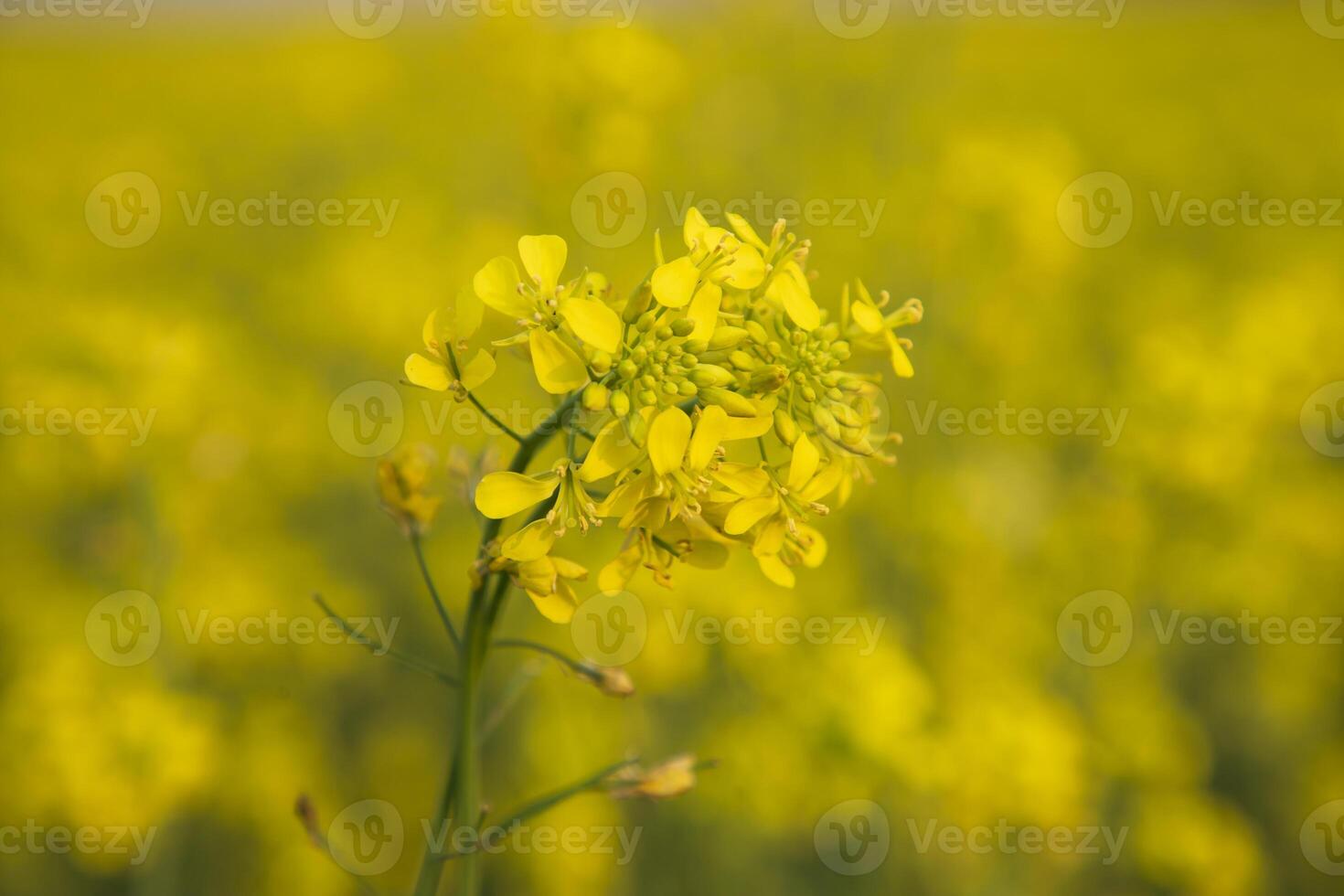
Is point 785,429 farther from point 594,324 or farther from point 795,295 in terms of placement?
point 594,324

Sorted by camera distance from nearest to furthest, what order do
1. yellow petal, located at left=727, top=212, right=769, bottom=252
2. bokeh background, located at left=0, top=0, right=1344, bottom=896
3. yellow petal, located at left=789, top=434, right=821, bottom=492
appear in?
yellow petal, located at left=789, top=434, right=821, bottom=492
yellow petal, located at left=727, top=212, right=769, bottom=252
bokeh background, located at left=0, top=0, right=1344, bottom=896

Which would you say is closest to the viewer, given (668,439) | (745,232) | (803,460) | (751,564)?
(668,439)

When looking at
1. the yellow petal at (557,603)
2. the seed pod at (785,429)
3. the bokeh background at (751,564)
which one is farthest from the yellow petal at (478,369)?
the bokeh background at (751,564)

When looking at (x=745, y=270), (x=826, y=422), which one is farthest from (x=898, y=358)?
(x=745, y=270)

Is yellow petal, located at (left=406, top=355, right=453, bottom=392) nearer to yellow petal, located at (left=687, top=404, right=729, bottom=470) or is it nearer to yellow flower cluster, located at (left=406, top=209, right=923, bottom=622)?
yellow flower cluster, located at (left=406, top=209, right=923, bottom=622)

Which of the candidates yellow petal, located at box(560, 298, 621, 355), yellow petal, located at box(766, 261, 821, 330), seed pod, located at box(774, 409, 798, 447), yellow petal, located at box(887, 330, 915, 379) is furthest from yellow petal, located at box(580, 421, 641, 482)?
yellow petal, located at box(887, 330, 915, 379)

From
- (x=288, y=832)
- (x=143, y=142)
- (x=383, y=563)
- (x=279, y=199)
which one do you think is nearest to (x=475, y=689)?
(x=288, y=832)

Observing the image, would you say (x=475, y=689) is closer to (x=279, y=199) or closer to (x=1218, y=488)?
(x=1218, y=488)
